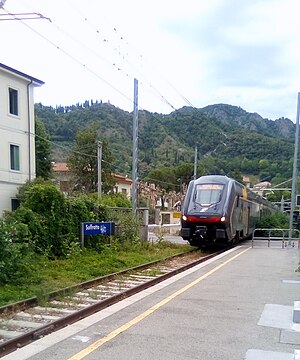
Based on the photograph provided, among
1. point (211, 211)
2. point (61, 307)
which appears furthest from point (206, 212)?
point (61, 307)

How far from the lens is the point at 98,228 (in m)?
15.9

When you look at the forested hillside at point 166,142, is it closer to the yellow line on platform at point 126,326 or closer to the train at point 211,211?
the train at point 211,211

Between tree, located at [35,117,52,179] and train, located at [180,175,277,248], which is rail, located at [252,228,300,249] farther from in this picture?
tree, located at [35,117,52,179]

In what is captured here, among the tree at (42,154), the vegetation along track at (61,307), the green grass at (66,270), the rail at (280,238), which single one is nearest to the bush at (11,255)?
the green grass at (66,270)

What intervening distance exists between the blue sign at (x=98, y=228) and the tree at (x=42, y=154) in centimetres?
2776

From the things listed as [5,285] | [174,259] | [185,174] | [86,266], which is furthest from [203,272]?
[185,174]

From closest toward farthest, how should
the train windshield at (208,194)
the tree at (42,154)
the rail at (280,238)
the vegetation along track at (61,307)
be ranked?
the vegetation along track at (61,307) → the train windshield at (208,194) → the rail at (280,238) → the tree at (42,154)

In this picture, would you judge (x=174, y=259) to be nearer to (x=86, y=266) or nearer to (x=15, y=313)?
(x=86, y=266)

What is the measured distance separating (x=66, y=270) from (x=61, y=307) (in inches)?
151

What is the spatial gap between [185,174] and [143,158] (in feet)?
40.5

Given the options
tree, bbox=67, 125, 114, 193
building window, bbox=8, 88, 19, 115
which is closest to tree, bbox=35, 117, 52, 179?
tree, bbox=67, 125, 114, 193

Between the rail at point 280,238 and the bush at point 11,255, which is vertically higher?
the bush at point 11,255

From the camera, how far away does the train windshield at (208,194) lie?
20.8 meters

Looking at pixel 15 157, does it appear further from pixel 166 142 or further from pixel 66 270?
pixel 166 142
